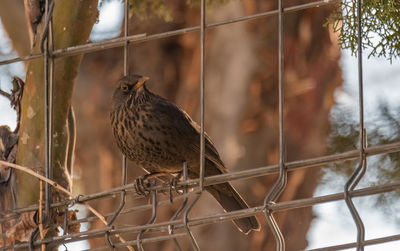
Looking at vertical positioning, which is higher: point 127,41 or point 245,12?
point 245,12

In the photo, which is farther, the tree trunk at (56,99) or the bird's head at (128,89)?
the bird's head at (128,89)

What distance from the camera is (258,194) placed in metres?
10.5

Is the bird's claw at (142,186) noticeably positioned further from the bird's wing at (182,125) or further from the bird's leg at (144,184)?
the bird's wing at (182,125)

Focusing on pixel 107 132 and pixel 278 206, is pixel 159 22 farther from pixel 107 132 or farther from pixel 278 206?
pixel 278 206

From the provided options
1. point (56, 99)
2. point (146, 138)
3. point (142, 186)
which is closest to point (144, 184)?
point (142, 186)

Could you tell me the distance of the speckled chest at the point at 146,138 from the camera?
6008 millimetres

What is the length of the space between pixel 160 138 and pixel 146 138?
Answer: 0.31ft

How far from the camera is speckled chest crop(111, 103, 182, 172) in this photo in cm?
601

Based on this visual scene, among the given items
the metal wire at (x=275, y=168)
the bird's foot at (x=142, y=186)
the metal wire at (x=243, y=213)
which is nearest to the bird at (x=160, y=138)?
the bird's foot at (x=142, y=186)

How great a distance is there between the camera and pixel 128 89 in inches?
246

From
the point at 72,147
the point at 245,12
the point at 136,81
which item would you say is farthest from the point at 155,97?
the point at 245,12

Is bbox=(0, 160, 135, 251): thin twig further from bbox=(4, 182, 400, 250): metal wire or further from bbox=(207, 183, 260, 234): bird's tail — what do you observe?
bbox=(207, 183, 260, 234): bird's tail

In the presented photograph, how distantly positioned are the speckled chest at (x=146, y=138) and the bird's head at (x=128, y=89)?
5.4 inches

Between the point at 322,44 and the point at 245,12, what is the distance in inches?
41.6
